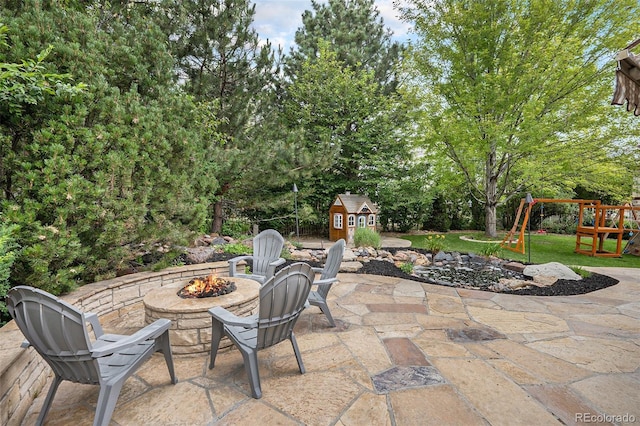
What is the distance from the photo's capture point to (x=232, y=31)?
7262 millimetres

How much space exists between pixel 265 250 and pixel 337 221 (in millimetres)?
5131

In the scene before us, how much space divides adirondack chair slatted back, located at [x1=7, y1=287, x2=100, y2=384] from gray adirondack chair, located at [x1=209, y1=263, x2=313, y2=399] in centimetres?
76

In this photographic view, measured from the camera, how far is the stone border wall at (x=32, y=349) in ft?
5.39

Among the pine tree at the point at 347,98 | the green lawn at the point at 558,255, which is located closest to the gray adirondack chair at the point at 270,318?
the green lawn at the point at 558,255

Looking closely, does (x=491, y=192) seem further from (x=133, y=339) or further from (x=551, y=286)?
(x=133, y=339)

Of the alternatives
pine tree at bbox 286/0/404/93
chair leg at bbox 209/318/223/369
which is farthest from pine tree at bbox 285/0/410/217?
chair leg at bbox 209/318/223/369

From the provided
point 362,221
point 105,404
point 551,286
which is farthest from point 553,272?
point 105,404

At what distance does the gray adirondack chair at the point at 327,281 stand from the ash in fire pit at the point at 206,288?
2.76 ft

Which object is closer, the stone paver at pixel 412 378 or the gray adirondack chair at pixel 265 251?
the stone paver at pixel 412 378

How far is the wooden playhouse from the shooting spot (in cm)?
872

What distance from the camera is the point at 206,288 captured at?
2795mm

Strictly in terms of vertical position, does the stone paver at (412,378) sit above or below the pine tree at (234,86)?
below

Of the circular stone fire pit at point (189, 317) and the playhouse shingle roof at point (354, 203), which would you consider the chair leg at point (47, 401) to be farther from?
the playhouse shingle roof at point (354, 203)

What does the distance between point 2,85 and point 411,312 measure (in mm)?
4379
